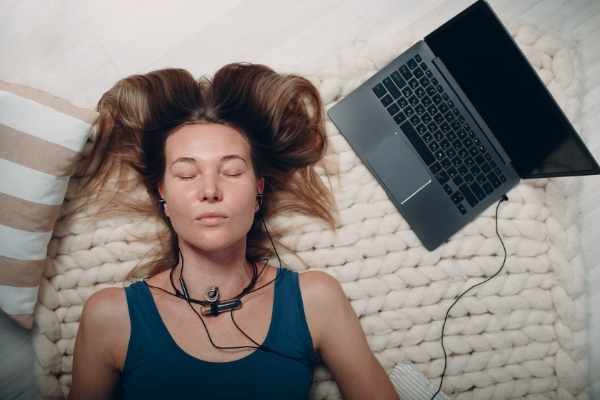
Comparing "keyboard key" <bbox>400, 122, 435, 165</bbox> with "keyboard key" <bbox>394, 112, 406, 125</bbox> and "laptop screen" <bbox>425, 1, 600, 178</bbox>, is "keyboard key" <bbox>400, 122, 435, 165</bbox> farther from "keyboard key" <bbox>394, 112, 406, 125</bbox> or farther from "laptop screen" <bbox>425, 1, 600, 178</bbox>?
"laptop screen" <bbox>425, 1, 600, 178</bbox>

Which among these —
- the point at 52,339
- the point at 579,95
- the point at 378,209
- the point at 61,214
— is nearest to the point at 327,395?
the point at 378,209

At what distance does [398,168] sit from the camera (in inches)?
49.2

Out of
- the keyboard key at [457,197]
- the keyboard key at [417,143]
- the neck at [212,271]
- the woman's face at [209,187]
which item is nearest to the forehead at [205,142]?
the woman's face at [209,187]

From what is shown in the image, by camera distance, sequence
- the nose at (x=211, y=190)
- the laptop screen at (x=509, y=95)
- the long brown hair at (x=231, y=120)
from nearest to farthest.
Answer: the nose at (x=211, y=190) < the laptop screen at (x=509, y=95) < the long brown hair at (x=231, y=120)

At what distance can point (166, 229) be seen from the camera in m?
1.25

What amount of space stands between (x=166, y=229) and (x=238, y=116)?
15.7 inches

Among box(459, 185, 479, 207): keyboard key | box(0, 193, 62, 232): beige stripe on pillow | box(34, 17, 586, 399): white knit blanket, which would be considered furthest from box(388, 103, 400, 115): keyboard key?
box(0, 193, 62, 232): beige stripe on pillow

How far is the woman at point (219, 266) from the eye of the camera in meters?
1.04

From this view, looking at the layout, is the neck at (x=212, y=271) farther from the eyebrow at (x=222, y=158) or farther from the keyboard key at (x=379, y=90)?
the keyboard key at (x=379, y=90)

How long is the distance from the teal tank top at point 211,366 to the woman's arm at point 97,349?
37mm

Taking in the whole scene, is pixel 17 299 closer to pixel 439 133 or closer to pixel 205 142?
pixel 205 142

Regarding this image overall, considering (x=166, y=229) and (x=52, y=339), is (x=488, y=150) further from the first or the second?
(x=52, y=339)

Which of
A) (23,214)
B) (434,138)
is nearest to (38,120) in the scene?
(23,214)

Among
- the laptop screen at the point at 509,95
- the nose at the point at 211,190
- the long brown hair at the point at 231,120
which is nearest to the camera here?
the nose at the point at 211,190
